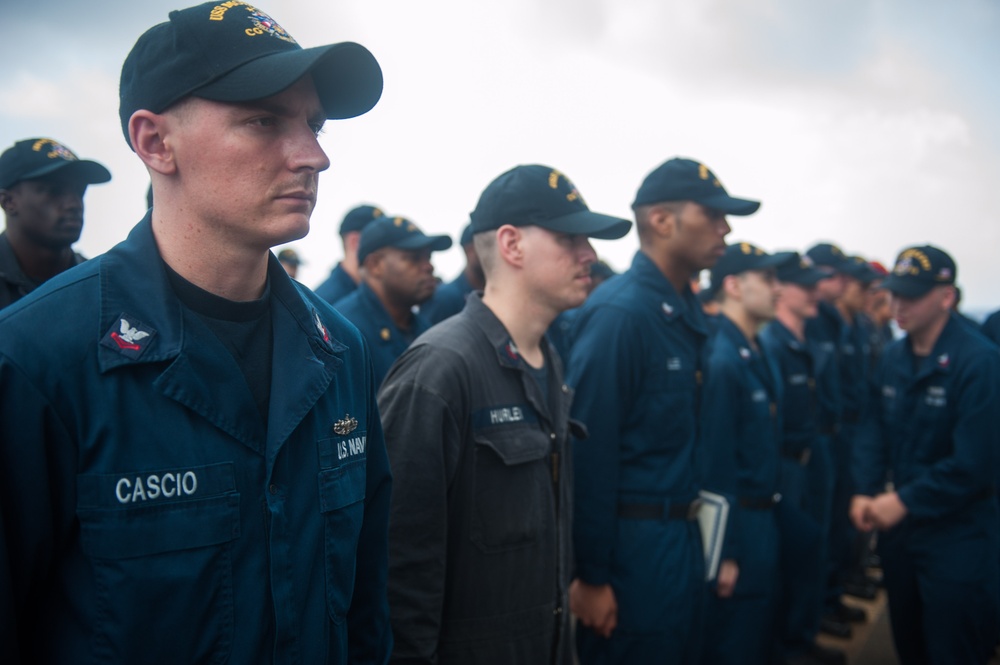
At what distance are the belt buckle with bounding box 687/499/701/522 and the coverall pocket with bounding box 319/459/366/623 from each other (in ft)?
6.23

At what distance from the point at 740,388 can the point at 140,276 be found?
3.30m

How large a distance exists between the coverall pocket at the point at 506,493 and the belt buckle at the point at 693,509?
1.04m

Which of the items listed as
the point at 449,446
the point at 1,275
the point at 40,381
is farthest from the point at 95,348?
the point at 1,275

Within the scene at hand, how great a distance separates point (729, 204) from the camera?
130 inches

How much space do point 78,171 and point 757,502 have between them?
391 centimetres

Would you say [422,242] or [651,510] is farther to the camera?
[422,242]

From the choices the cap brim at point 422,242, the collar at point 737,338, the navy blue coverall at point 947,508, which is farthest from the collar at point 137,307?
the navy blue coverall at point 947,508

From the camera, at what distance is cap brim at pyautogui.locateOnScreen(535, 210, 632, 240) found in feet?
8.23

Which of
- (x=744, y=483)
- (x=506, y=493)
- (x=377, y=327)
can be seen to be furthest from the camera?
(x=377, y=327)

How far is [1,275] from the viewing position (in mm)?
2896

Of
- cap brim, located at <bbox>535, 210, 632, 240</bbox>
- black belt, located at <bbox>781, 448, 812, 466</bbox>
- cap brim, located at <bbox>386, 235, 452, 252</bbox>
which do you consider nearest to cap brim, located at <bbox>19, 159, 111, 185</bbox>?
cap brim, located at <bbox>386, 235, 452, 252</bbox>

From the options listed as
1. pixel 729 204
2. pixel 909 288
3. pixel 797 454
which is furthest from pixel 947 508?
pixel 729 204

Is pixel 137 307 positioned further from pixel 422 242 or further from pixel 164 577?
pixel 422 242

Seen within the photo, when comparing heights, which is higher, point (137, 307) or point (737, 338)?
point (137, 307)
